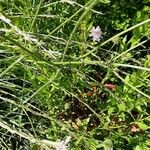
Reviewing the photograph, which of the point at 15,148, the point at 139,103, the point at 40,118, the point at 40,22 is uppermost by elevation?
the point at 40,22

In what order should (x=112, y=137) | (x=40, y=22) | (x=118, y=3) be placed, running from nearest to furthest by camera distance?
(x=112, y=137)
(x=40, y=22)
(x=118, y=3)

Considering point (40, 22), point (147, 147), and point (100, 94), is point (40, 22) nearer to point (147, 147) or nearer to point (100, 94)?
point (100, 94)

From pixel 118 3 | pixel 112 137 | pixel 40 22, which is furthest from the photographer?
pixel 118 3

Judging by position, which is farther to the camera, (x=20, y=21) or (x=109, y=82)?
(x=109, y=82)

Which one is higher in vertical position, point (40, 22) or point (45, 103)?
point (40, 22)

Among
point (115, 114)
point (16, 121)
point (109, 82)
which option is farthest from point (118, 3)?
point (16, 121)

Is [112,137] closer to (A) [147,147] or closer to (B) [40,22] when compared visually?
(A) [147,147]

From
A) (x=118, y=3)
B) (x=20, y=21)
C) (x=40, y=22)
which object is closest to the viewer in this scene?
(x=20, y=21)

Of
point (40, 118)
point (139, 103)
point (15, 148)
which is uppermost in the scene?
point (139, 103)

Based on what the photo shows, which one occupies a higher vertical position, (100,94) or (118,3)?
(118,3)
